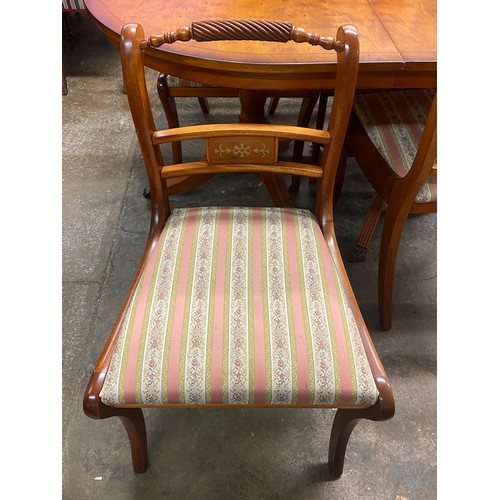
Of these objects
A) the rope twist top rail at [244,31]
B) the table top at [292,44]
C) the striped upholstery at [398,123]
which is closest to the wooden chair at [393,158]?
the striped upholstery at [398,123]

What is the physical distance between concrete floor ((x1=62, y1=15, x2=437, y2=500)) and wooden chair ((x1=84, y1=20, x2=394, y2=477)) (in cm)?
15

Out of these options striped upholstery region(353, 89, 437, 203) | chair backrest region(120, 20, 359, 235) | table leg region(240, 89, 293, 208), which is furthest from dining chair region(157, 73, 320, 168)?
chair backrest region(120, 20, 359, 235)

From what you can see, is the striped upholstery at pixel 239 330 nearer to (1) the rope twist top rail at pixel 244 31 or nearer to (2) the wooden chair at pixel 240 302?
(2) the wooden chair at pixel 240 302

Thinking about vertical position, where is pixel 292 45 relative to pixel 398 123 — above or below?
above

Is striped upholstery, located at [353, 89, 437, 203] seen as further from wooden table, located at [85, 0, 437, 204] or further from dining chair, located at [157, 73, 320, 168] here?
dining chair, located at [157, 73, 320, 168]

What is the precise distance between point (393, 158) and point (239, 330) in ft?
2.41

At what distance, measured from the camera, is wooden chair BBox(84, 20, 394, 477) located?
30.5 inches

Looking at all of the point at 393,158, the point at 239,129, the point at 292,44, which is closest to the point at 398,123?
the point at 393,158

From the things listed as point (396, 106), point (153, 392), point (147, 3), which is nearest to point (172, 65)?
point (147, 3)

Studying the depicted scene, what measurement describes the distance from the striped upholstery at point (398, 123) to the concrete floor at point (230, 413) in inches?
19.9

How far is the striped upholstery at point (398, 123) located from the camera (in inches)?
48.4

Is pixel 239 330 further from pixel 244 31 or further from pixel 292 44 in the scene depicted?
pixel 292 44

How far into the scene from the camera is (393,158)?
4.10ft

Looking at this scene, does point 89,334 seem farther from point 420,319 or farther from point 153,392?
point 420,319
